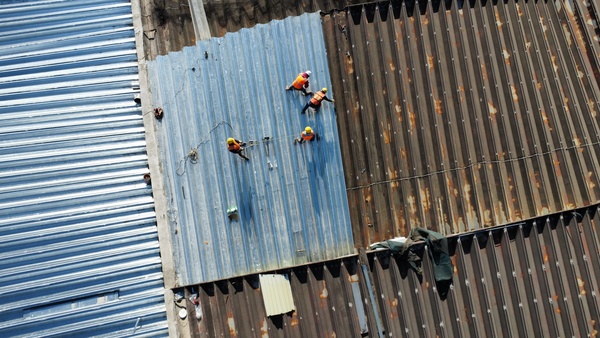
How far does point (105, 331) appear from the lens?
10000 mm

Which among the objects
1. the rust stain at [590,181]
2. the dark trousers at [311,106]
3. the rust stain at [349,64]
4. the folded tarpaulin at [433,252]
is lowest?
the folded tarpaulin at [433,252]

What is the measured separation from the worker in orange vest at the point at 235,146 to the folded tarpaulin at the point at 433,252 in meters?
4.32

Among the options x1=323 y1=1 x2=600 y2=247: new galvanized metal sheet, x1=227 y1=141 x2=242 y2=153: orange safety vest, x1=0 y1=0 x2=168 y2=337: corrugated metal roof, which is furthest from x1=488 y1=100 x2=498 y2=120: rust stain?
x1=0 y1=0 x2=168 y2=337: corrugated metal roof

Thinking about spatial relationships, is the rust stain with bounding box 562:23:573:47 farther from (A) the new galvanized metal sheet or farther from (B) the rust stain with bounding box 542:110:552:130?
(B) the rust stain with bounding box 542:110:552:130

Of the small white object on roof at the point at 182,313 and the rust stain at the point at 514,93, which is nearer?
the small white object on roof at the point at 182,313

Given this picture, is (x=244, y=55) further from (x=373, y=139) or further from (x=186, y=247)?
(x=186, y=247)

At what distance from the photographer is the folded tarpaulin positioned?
966 cm

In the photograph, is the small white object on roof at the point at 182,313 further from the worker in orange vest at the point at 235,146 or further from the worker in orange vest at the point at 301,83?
the worker in orange vest at the point at 301,83

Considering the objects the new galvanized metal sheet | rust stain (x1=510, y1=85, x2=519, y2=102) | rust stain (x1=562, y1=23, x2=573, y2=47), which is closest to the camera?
the new galvanized metal sheet

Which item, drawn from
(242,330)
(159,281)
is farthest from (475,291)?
(159,281)

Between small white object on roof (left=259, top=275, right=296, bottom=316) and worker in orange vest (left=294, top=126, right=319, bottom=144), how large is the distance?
3.41 m

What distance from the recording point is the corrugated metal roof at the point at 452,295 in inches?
383

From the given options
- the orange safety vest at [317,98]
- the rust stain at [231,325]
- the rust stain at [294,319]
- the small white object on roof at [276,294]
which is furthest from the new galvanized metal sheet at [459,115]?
the rust stain at [231,325]

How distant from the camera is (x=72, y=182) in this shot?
1038 centimetres
